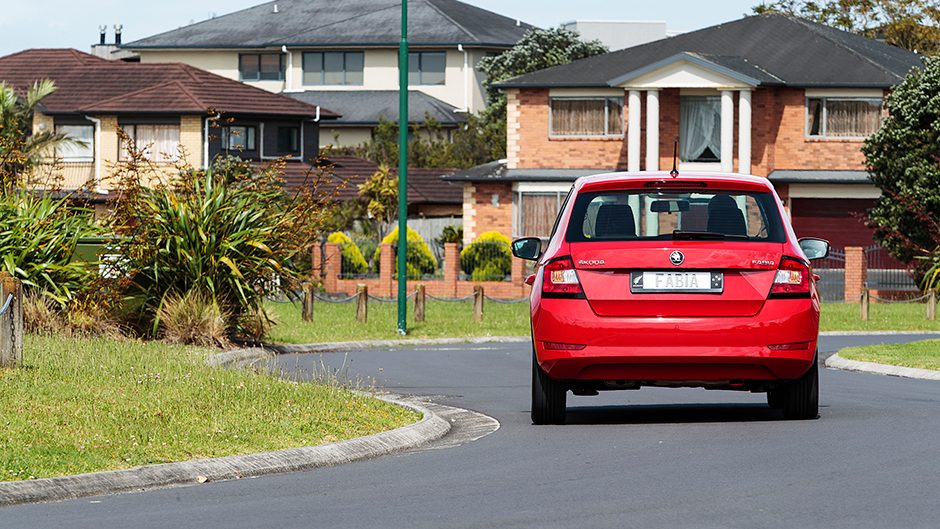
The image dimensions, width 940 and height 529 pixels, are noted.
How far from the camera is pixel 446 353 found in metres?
25.8

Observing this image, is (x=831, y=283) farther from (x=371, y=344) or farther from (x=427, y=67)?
(x=427, y=67)

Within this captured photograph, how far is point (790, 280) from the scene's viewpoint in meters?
12.6

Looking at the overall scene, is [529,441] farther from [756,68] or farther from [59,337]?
[756,68]

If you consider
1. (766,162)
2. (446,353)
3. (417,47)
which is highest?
(417,47)

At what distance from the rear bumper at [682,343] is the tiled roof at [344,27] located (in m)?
76.0

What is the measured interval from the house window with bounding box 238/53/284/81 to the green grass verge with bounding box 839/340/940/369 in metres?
69.8

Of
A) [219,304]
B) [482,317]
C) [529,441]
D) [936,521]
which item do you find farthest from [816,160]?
[936,521]

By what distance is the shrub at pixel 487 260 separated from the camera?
48.5 m

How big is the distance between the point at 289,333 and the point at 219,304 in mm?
4773

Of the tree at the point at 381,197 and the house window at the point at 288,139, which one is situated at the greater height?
the house window at the point at 288,139

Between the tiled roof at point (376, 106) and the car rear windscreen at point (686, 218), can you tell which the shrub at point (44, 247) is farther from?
the tiled roof at point (376, 106)

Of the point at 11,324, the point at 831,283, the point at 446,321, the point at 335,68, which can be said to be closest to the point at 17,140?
the point at 446,321

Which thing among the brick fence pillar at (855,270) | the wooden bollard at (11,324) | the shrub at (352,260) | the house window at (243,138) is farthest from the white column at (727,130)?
the wooden bollard at (11,324)

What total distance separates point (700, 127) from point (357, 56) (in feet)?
130
